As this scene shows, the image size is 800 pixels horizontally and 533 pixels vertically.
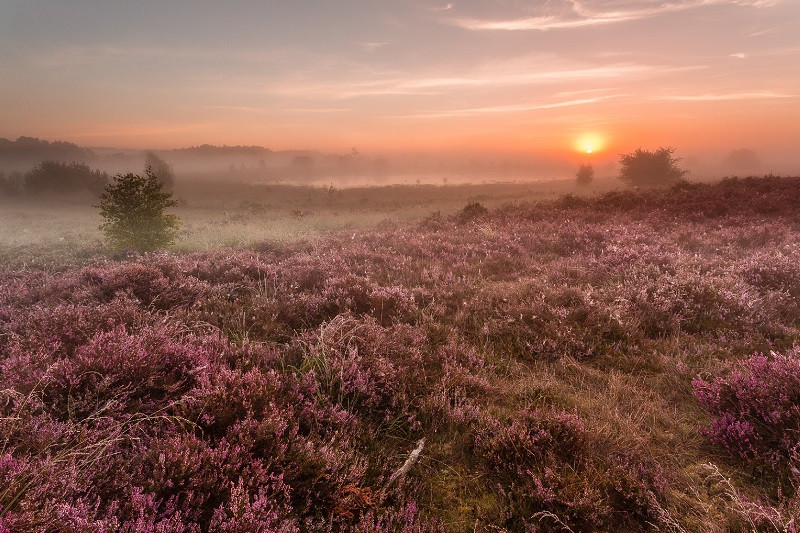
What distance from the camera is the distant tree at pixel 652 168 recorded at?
1754 inches

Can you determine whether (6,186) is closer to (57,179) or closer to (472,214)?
(57,179)

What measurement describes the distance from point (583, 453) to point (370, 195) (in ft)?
150

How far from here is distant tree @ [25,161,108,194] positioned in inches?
2085

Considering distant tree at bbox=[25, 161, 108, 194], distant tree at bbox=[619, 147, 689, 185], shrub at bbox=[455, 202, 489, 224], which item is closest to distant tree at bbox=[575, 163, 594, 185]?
distant tree at bbox=[619, 147, 689, 185]

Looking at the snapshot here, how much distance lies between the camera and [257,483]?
8.31 ft

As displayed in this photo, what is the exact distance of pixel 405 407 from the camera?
3865 millimetres

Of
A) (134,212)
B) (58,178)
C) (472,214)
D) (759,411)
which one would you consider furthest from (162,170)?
(759,411)

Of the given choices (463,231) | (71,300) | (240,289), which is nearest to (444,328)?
(240,289)

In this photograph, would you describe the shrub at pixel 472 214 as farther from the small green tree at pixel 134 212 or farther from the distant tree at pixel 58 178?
the distant tree at pixel 58 178

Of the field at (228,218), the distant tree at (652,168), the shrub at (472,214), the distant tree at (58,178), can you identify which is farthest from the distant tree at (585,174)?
the distant tree at (58,178)

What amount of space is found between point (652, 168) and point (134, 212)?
50.5m

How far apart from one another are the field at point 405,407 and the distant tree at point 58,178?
196 feet

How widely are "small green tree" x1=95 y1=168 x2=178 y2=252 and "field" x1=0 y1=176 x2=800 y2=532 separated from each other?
23.6 feet

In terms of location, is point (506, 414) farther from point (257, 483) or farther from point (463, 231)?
point (463, 231)
